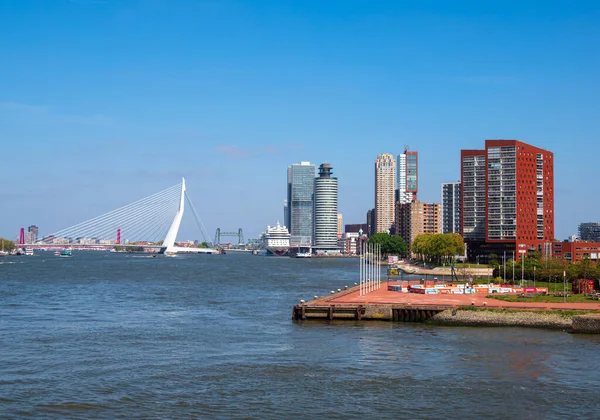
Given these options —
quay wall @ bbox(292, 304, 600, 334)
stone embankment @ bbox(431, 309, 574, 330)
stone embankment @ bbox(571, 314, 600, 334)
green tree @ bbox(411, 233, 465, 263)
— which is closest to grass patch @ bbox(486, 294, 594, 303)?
quay wall @ bbox(292, 304, 600, 334)

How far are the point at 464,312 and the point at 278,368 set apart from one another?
841 inches

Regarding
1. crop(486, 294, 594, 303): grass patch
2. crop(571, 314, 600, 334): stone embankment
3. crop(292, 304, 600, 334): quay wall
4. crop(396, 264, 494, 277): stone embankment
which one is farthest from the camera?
crop(396, 264, 494, 277): stone embankment

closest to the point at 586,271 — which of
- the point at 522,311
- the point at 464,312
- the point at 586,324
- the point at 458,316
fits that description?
the point at 522,311

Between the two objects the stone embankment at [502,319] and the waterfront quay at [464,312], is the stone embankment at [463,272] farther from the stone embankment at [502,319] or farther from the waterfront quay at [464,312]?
the stone embankment at [502,319]

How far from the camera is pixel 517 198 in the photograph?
466 ft

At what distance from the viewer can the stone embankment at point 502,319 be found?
50125mm

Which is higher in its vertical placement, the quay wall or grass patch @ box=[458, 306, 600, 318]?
grass patch @ box=[458, 306, 600, 318]

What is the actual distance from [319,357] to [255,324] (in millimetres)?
13909

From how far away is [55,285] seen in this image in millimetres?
91938

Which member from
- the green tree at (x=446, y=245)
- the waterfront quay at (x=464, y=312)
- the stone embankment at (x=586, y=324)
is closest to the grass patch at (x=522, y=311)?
the waterfront quay at (x=464, y=312)

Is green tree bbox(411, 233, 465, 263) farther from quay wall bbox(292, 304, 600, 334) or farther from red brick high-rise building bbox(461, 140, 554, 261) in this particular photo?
quay wall bbox(292, 304, 600, 334)

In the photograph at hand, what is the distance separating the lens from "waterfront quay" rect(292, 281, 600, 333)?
50219 mm

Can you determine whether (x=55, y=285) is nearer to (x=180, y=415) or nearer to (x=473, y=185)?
(x=180, y=415)

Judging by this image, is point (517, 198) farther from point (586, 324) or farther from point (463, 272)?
point (586, 324)
